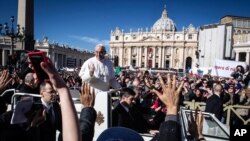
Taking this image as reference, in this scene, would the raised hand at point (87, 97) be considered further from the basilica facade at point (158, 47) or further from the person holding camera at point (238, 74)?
the basilica facade at point (158, 47)

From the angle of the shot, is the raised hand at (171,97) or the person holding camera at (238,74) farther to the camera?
the person holding camera at (238,74)

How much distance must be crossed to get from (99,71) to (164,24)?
114886 mm

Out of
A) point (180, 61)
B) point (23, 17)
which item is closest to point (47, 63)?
point (23, 17)

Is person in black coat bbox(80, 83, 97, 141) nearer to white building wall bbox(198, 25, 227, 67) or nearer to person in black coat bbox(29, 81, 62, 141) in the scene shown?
person in black coat bbox(29, 81, 62, 141)

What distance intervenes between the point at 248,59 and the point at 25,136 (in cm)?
4502

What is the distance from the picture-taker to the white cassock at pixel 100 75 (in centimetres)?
471

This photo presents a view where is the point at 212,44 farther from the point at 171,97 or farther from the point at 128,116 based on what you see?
the point at 171,97

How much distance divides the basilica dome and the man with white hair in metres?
109

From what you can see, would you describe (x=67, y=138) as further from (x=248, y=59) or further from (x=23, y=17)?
(x=248, y=59)

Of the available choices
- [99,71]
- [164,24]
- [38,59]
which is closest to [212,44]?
[99,71]

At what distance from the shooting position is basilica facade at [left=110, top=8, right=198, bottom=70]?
101250 millimetres

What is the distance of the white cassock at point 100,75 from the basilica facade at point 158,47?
9195cm

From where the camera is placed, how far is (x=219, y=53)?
2747cm

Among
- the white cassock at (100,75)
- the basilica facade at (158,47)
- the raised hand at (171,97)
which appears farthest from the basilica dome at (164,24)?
the raised hand at (171,97)
